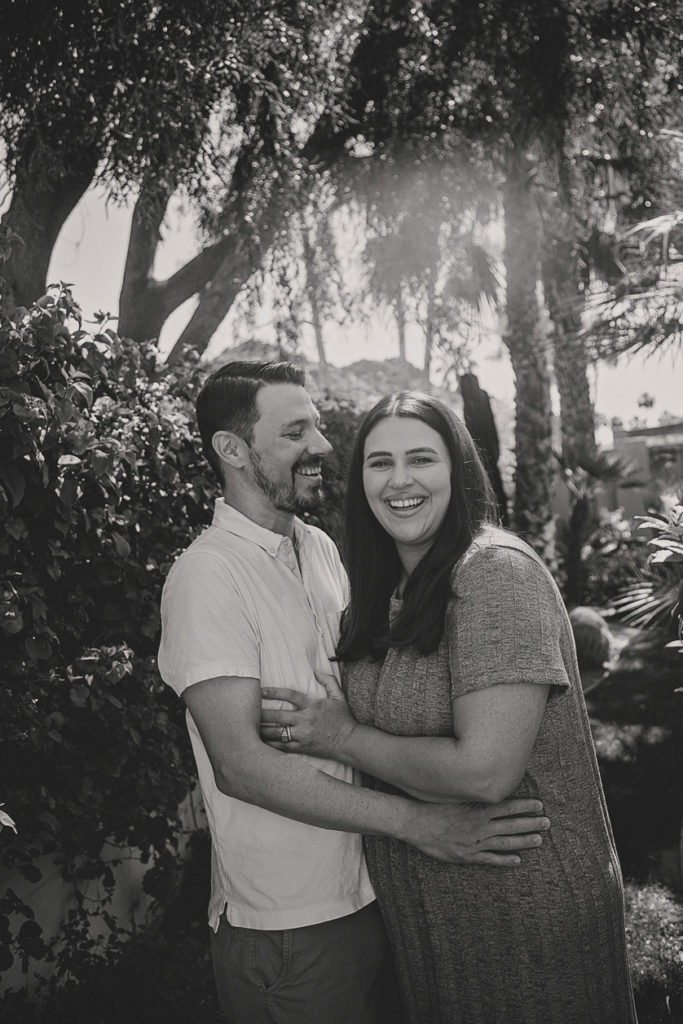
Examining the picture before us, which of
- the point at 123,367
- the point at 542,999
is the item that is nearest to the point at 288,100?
the point at 123,367

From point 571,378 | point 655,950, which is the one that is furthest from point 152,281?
point 571,378

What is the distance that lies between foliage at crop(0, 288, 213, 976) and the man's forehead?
56 cm

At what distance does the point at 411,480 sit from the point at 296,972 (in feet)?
4.04

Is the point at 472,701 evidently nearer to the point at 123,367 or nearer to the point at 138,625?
the point at 138,625

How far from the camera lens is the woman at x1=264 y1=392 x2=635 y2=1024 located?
176cm

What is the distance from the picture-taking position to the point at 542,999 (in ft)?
6.18

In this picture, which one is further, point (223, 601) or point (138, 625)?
point (138, 625)

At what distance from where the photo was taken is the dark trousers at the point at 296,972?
6.48 ft

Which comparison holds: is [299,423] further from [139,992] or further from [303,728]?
[139,992]

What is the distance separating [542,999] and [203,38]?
18.2 feet

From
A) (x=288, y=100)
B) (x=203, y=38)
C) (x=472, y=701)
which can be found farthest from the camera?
(x=288, y=100)

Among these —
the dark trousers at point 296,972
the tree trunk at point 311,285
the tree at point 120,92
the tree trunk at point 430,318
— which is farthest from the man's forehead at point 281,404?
the tree trunk at point 430,318

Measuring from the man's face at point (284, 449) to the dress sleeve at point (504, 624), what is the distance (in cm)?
64

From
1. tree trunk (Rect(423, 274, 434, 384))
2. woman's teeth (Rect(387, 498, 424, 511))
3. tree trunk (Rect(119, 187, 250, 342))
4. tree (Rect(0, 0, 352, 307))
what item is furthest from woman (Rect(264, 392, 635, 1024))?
tree trunk (Rect(423, 274, 434, 384))
